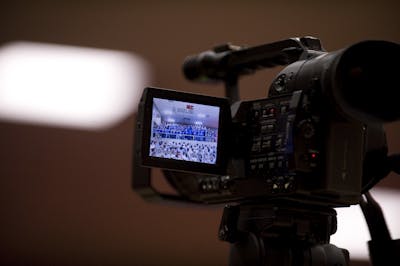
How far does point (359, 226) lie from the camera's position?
4.49 metres

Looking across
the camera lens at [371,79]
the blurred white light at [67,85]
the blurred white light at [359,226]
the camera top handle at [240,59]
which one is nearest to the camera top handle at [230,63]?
the camera top handle at [240,59]

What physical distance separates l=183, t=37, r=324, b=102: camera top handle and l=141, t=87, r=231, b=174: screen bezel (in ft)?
0.79

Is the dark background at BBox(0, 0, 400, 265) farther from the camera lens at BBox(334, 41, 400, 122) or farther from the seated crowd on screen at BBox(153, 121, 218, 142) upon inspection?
the camera lens at BBox(334, 41, 400, 122)

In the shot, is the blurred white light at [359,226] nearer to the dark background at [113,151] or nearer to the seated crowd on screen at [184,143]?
the dark background at [113,151]

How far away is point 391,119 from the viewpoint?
2.04 m

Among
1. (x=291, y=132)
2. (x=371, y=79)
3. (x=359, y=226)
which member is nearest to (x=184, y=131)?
(x=291, y=132)

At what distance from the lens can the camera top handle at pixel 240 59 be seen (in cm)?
234

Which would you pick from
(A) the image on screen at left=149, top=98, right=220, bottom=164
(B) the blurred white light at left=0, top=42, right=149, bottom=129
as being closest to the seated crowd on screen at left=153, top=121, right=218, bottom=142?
(A) the image on screen at left=149, top=98, right=220, bottom=164

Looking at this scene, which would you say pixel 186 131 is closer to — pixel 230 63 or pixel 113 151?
pixel 230 63

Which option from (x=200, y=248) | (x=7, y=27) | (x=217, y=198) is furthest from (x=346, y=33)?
(x=217, y=198)

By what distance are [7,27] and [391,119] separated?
286 centimetres

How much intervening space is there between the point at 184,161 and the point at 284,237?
313 millimetres

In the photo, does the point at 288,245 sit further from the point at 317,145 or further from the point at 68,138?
the point at 68,138

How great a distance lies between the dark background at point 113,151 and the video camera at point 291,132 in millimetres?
1977
